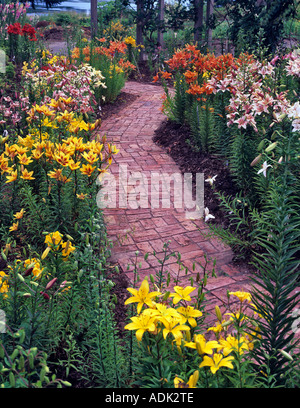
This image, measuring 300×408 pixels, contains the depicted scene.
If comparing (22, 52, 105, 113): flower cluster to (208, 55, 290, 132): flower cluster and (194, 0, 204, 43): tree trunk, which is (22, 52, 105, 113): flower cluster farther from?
(194, 0, 204, 43): tree trunk

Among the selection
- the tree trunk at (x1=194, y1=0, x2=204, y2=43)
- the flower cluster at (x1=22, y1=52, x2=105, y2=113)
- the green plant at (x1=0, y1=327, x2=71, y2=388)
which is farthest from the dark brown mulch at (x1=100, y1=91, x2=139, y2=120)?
the green plant at (x1=0, y1=327, x2=71, y2=388)

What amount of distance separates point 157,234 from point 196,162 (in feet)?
5.13

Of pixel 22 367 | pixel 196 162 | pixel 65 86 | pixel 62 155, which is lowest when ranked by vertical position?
pixel 196 162

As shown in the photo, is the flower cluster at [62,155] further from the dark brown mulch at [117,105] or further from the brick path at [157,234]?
the dark brown mulch at [117,105]

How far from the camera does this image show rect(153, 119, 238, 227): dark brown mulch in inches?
170

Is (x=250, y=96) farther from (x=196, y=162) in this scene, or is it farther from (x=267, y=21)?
(x=267, y=21)

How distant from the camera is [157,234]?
392 cm

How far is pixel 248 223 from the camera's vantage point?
3.76m

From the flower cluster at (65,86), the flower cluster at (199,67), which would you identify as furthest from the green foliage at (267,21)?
the flower cluster at (65,86)

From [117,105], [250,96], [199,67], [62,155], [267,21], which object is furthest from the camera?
[117,105]

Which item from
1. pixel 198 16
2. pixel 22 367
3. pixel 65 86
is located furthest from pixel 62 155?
pixel 198 16

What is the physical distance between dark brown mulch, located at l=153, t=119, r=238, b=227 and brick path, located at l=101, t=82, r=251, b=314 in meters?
0.14

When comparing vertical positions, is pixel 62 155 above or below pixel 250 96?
below
